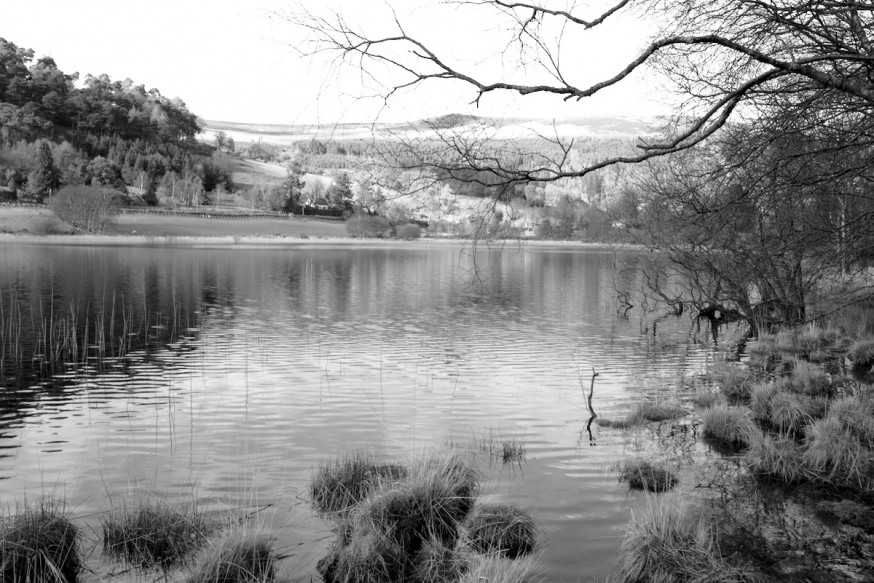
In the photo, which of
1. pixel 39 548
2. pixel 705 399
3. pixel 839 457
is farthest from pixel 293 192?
pixel 39 548

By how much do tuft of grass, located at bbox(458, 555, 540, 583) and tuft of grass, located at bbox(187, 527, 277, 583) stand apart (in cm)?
165

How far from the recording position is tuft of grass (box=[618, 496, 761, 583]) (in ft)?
17.6

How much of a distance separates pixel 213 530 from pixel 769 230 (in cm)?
1242

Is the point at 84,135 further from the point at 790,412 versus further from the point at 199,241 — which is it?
the point at 790,412

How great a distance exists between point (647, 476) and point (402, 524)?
10.6 ft

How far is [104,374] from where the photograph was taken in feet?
47.6

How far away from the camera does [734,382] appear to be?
13.3 meters

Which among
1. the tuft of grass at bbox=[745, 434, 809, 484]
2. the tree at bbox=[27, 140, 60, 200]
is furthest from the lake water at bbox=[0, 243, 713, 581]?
the tree at bbox=[27, 140, 60, 200]

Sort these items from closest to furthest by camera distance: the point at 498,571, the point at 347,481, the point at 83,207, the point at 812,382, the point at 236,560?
the point at 498,571
the point at 236,560
the point at 347,481
the point at 812,382
the point at 83,207

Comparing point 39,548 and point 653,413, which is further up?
point 39,548

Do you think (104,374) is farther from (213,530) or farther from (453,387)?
(213,530)

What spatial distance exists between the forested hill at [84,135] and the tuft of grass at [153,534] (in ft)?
370

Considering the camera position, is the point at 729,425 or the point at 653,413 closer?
the point at 729,425

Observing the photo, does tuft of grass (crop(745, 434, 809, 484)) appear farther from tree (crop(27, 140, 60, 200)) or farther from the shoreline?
tree (crop(27, 140, 60, 200))
